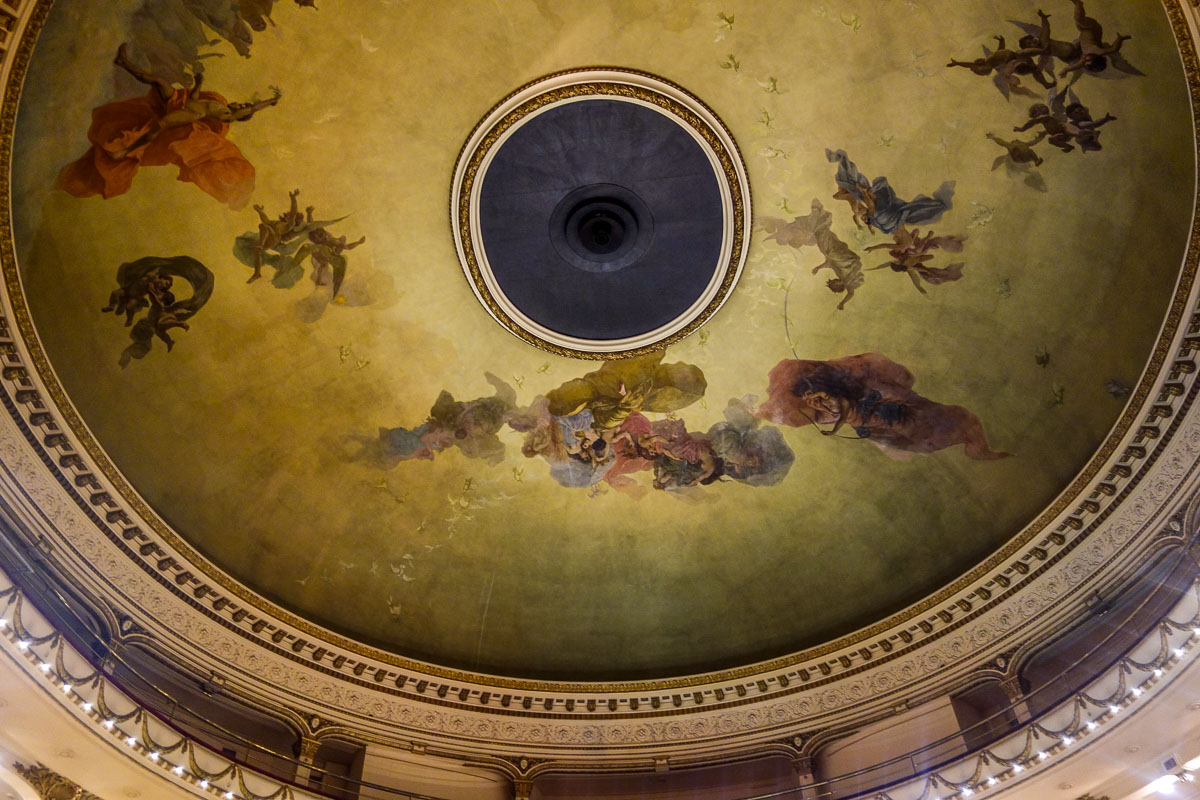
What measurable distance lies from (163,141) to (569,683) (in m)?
10.4

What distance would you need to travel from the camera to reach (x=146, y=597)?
14367 millimetres

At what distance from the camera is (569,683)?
16.9m

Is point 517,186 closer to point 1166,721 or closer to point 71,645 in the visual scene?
point 71,645

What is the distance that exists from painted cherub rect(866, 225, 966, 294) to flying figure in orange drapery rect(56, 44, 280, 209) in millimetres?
9483

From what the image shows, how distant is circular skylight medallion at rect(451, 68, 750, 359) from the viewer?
15.5 meters

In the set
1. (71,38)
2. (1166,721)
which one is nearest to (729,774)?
(1166,721)

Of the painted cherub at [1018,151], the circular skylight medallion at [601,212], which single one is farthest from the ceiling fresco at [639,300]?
the circular skylight medallion at [601,212]

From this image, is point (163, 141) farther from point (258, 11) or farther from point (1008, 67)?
point (1008, 67)

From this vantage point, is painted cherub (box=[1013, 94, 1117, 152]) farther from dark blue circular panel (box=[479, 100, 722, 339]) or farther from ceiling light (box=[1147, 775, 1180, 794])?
ceiling light (box=[1147, 775, 1180, 794])

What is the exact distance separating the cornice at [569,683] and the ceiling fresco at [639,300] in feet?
1.41

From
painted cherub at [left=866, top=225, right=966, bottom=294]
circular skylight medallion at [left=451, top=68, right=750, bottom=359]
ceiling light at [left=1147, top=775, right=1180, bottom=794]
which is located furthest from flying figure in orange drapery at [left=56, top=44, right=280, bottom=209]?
ceiling light at [left=1147, top=775, right=1180, bottom=794]

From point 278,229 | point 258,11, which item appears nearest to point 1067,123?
point 258,11

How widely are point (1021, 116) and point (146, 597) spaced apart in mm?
14049

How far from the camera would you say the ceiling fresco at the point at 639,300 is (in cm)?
1387
